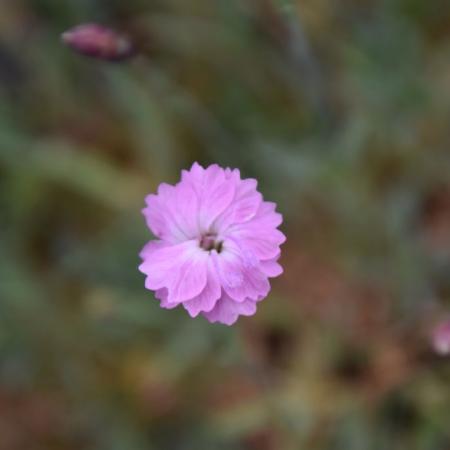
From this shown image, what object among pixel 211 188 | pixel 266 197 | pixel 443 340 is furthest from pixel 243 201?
pixel 266 197

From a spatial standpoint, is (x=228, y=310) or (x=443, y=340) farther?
(x=443, y=340)

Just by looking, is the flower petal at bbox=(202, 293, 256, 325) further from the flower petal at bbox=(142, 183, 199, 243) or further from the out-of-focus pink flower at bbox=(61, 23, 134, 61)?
Answer: the out-of-focus pink flower at bbox=(61, 23, 134, 61)

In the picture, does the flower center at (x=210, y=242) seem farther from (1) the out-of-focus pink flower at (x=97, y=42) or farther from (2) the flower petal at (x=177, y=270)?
(1) the out-of-focus pink flower at (x=97, y=42)

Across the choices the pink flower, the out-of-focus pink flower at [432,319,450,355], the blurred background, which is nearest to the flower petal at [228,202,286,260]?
the pink flower

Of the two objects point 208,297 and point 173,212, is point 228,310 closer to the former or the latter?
point 208,297

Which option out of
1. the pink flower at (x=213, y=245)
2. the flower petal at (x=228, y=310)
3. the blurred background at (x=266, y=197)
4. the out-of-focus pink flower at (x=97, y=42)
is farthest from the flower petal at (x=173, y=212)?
the blurred background at (x=266, y=197)
